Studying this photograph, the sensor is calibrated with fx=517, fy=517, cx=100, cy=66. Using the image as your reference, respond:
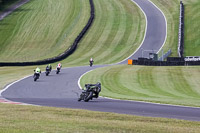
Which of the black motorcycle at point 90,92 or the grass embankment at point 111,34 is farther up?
the grass embankment at point 111,34

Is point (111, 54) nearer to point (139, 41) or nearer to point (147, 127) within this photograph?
point (139, 41)

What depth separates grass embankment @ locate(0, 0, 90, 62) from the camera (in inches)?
2795

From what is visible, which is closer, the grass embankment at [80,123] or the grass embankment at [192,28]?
the grass embankment at [80,123]

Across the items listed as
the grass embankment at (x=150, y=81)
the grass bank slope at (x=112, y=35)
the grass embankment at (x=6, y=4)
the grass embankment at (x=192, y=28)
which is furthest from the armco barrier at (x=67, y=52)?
the grass embankment at (x=6, y=4)

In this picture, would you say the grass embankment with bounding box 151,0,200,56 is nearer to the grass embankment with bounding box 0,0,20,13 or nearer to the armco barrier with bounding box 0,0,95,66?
the armco barrier with bounding box 0,0,95,66

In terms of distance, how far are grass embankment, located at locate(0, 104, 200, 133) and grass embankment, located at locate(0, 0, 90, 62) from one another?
47640mm

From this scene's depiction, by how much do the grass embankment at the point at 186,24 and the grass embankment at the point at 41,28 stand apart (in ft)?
44.1

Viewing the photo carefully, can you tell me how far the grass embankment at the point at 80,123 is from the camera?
46.9 ft

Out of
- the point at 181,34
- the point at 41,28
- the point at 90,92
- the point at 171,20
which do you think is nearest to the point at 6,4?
the point at 41,28

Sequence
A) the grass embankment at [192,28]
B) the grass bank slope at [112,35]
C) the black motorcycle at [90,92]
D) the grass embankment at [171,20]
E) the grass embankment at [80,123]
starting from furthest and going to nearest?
the grass embankment at [171,20] → the grass embankment at [192,28] → the grass bank slope at [112,35] → the black motorcycle at [90,92] → the grass embankment at [80,123]

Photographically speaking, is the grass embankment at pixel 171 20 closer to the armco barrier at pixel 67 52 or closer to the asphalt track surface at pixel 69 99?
the asphalt track surface at pixel 69 99

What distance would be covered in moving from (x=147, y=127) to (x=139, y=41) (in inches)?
2360

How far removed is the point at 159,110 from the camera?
20.6m

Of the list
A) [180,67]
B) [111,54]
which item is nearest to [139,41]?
[111,54]
